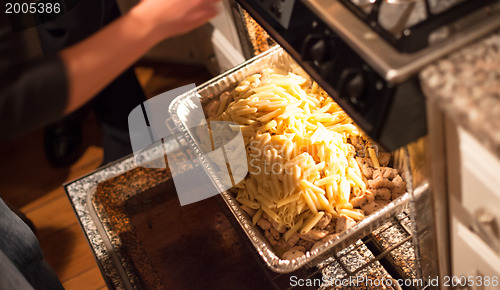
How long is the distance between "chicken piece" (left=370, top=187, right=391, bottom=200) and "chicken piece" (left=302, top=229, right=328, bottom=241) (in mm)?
129

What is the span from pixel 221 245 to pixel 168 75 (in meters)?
1.13

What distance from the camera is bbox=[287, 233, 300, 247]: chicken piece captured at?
1.04 metres

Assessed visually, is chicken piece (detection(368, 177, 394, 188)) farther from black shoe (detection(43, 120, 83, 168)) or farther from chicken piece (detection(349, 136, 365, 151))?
black shoe (detection(43, 120, 83, 168))

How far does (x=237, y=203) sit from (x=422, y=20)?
57 cm

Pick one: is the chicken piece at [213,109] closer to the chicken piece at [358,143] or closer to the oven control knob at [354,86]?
the chicken piece at [358,143]

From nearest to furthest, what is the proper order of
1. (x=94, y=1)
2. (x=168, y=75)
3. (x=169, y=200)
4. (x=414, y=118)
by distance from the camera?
(x=414, y=118) < (x=169, y=200) < (x=94, y=1) < (x=168, y=75)

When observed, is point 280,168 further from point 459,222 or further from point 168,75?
point 168,75

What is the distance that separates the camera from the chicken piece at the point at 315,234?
101cm

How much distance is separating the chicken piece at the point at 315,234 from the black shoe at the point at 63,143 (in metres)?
1.22

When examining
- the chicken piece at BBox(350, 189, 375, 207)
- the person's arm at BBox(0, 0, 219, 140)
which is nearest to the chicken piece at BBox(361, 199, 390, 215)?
the chicken piece at BBox(350, 189, 375, 207)

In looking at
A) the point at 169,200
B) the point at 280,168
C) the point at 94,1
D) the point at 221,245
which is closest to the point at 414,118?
the point at 280,168

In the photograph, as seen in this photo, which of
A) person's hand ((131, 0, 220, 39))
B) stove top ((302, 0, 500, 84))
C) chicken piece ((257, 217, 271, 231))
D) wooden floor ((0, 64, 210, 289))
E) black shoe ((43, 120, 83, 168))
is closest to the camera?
stove top ((302, 0, 500, 84))

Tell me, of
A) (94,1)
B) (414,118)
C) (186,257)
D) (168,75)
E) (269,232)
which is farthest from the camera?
(168,75)

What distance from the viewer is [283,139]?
111cm
